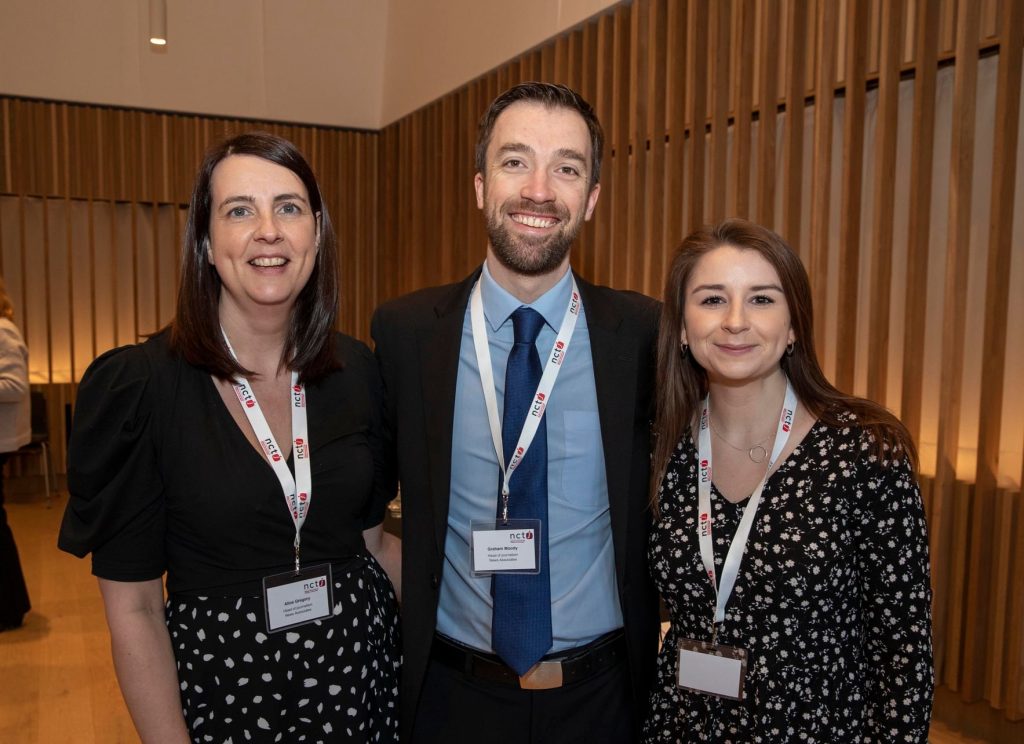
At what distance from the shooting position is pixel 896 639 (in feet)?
5.28

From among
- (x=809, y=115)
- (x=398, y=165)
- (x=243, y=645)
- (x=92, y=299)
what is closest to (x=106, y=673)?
(x=243, y=645)

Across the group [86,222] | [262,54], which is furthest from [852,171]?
[86,222]

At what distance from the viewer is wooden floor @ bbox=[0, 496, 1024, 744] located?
3686mm

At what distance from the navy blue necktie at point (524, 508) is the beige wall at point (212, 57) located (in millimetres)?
7542

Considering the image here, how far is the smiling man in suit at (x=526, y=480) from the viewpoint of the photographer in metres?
1.78

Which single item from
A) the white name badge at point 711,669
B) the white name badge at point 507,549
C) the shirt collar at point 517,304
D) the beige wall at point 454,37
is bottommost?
the white name badge at point 711,669

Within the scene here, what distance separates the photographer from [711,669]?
1664 mm

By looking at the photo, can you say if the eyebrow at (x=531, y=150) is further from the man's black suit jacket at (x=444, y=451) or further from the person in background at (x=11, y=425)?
the person in background at (x=11, y=425)

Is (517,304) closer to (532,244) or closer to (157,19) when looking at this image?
(532,244)

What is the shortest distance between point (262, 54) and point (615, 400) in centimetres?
821

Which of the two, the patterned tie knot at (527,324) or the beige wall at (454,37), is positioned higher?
the beige wall at (454,37)

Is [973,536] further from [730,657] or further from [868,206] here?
[730,657]

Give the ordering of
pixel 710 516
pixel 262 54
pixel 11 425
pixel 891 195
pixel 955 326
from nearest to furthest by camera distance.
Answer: pixel 710 516
pixel 955 326
pixel 891 195
pixel 11 425
pixel 262 54

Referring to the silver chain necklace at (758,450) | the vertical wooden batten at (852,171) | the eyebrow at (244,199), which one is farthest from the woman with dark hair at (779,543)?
the vertical wooden batten at (852,171)
